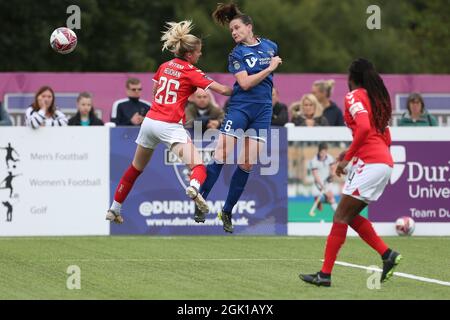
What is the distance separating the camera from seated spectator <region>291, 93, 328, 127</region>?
19438 mm

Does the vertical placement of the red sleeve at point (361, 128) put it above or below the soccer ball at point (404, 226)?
above

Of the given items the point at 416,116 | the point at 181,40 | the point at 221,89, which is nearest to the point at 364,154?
the point at 221,89

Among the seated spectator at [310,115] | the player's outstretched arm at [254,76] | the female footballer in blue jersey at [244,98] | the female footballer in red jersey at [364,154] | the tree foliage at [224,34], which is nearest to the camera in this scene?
the female footballer in red jersey at [364,154]

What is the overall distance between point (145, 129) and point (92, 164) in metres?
4.40

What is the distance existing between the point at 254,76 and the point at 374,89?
2821 mm

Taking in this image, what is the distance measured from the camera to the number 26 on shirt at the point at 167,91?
14.1m

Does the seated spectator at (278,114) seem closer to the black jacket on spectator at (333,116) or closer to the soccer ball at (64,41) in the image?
the black jacket on spectator at (333,116)

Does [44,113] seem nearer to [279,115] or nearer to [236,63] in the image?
[279,115]

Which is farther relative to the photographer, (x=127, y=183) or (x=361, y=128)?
(x=127, y=183)

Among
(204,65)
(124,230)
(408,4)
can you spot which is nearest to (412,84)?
(124,230)

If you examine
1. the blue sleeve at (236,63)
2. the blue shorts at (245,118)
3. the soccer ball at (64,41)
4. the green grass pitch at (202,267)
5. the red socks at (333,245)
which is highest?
the soccer ball at (64,41)

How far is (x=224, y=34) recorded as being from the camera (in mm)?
55281

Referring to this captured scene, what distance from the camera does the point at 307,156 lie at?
741 inches

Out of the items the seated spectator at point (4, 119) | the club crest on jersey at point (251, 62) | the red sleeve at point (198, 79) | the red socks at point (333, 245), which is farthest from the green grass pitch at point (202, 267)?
the seated spectator at point (4, 119)
